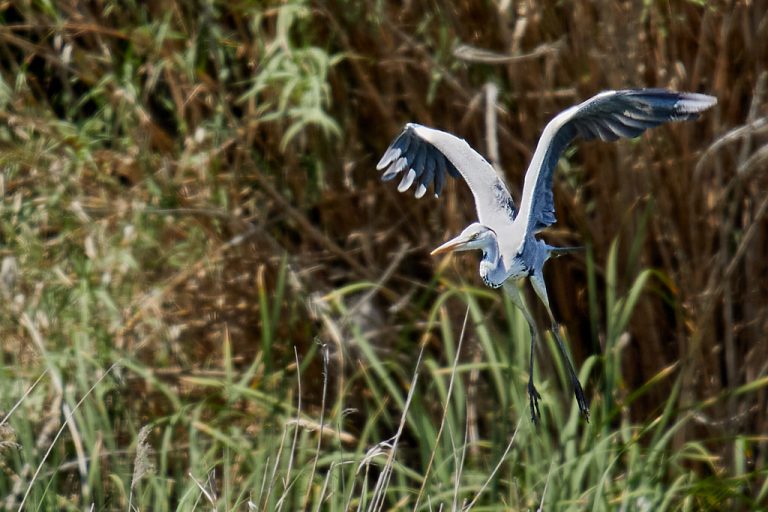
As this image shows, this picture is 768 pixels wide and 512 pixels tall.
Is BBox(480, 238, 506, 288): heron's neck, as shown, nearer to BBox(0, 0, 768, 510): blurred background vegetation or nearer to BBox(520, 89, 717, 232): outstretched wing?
BBox(520, 89, 717, 232): outstretched wing

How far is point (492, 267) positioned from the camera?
0.79 meters

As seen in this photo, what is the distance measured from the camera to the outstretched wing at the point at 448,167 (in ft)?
2.84

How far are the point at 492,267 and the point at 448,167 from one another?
1.16 feet

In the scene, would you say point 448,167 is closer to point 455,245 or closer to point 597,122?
point 597,122

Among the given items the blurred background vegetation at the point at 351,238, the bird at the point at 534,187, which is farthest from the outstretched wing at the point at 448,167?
the blurred background vegetation at the point at 351,238

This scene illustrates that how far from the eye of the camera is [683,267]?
7.68 feet

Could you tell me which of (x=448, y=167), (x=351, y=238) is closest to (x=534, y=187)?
(x=448, y=167)

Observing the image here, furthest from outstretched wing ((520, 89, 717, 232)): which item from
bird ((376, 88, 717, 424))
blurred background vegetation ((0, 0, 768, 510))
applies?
blurred background vegetation ((0, 0, 768, 510))

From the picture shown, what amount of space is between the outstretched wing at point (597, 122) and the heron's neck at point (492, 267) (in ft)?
0.13

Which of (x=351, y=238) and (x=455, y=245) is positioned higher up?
(x=455, y=245)

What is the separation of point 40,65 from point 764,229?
75.1 inches

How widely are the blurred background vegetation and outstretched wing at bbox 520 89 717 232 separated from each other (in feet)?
3.66

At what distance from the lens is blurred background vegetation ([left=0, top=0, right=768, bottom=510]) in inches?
88.2

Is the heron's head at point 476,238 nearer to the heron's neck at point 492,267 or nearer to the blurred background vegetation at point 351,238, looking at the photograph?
the heron's neck at point 492,267
